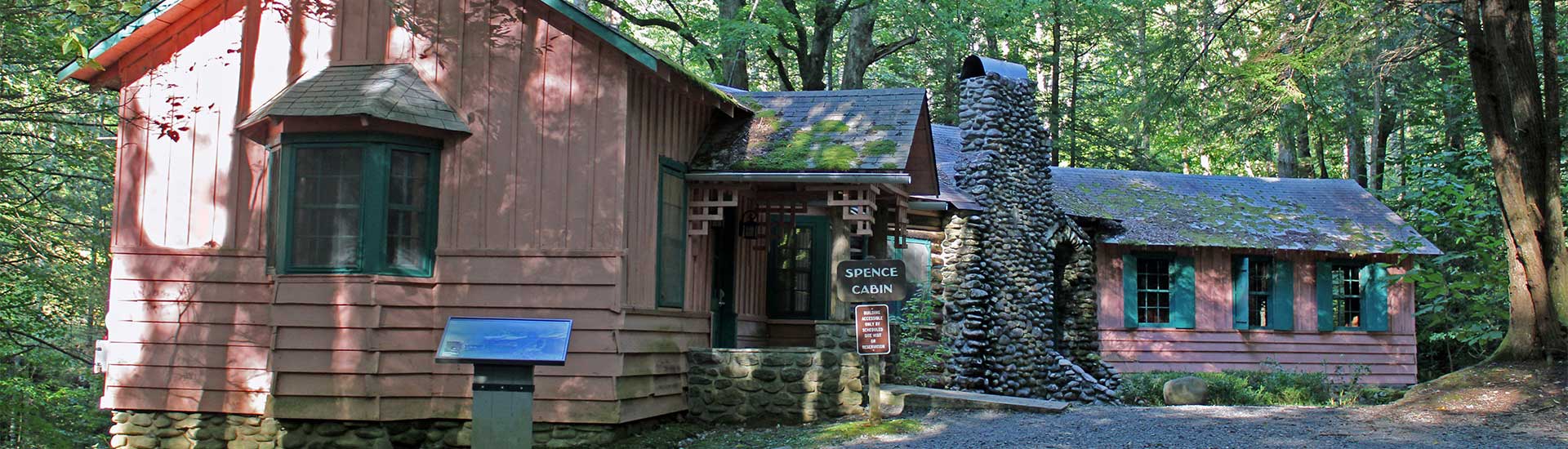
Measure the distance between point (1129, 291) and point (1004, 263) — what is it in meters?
4.25

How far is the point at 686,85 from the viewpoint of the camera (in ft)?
38.3

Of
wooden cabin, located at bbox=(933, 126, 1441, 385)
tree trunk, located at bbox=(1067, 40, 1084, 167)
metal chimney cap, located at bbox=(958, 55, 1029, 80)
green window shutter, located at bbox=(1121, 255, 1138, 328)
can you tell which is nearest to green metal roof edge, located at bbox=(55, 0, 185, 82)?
metal chimney cap, located at bbox=(958, 55, 1029, 80)

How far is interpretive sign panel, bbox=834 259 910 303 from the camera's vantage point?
432 inches

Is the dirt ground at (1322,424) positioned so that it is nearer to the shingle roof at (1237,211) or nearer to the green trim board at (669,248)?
the green trim board at (669,248)

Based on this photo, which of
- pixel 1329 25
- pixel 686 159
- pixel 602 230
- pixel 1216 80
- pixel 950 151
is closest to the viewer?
pixel 602 230

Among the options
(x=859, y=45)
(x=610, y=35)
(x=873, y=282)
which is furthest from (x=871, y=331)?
(x=859, y=45)

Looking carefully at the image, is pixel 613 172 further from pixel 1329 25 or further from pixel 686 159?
pixel 1329 25

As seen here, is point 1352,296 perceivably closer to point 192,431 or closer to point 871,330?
point 871,330

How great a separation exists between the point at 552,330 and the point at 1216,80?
35.9 ft

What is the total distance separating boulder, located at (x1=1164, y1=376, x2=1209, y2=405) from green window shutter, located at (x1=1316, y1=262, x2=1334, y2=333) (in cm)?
530

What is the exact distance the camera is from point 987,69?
19.1m

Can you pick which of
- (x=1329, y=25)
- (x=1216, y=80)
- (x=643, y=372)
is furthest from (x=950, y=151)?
(x=643, y=372)

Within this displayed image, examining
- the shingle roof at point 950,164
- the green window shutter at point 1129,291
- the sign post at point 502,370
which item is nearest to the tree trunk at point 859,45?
the shingle roof at point 950,164

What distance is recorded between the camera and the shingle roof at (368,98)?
1041cm
